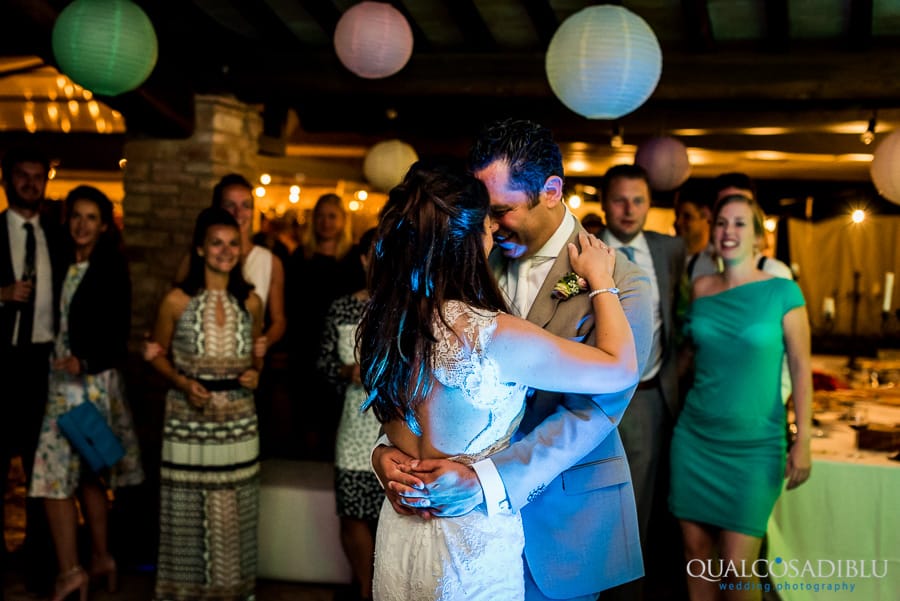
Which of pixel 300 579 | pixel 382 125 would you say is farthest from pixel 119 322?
pixel 382 125

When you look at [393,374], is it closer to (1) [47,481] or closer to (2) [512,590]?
(2) [512,590]

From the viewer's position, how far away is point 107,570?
387 centimetres

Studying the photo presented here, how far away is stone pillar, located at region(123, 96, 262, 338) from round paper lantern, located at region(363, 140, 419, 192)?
3.29 ft

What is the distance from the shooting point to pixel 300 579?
13.3ft

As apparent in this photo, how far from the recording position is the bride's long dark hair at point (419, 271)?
165cm

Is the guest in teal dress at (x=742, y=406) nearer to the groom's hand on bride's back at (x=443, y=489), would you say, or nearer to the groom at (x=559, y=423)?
the groom at (x=559, y=423)

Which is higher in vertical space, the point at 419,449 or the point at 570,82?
the point at 570,82

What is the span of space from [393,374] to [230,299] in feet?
6.58

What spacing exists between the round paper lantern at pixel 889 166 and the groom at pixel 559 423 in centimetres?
285

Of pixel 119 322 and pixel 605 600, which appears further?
pixel 119 322

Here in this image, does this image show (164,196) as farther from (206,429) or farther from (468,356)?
(468,356)

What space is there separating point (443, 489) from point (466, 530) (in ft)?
0.42

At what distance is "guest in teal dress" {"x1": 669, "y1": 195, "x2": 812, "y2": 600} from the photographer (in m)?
3.08

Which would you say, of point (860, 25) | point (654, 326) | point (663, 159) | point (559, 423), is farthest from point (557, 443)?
point (860, 25)
